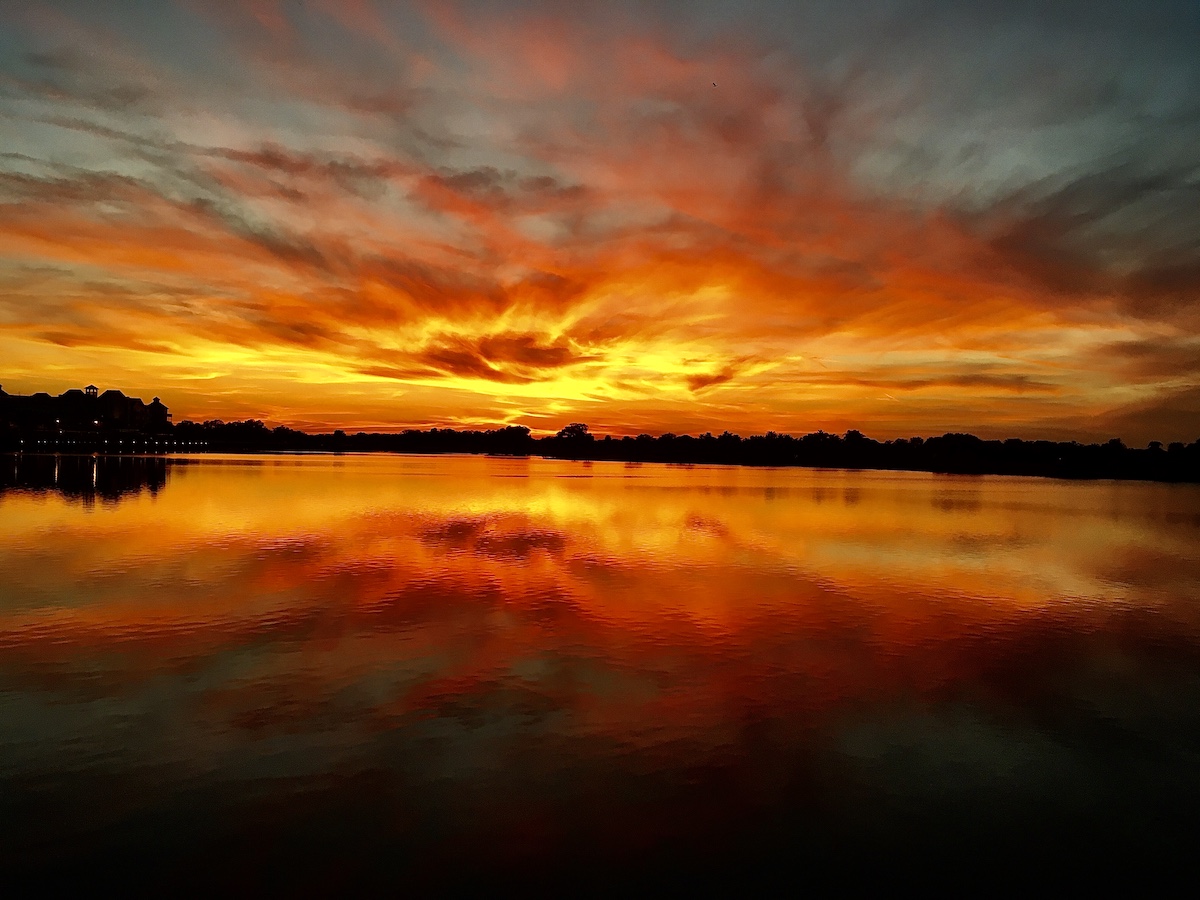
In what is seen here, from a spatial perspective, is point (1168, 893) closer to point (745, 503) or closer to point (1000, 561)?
point (1000, 561)

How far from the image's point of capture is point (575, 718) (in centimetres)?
1630

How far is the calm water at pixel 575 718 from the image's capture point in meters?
11.5

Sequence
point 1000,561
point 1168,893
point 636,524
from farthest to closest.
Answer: point 636,524 → point 1000,561 → point 1168,893

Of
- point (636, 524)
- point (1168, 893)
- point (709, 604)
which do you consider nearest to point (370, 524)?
point (636, 524)

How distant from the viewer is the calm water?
11484mm

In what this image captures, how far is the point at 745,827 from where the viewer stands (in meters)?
12.1

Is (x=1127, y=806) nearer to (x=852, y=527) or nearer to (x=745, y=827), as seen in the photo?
(x=745, y=827)

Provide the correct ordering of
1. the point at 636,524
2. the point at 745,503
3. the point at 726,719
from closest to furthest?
the point at 726,719
the point at 636,524
the point at 745,503

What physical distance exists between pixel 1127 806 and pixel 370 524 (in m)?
46.2

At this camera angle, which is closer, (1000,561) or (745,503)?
(1000,561)

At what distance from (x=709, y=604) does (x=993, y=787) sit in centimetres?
1491

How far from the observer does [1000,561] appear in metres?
42.2

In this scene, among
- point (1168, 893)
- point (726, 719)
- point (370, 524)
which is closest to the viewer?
point (1168, 893)

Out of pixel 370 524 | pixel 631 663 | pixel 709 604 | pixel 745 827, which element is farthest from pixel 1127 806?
pixel 370 524
